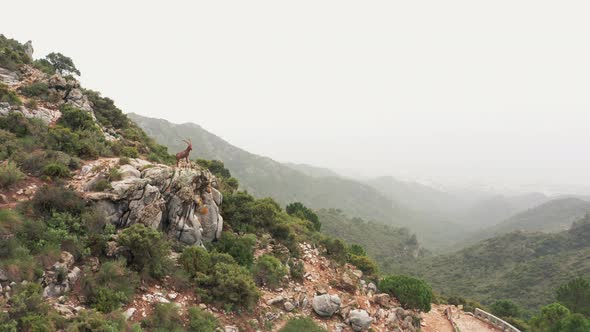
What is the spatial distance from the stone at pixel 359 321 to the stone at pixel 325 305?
1.07m

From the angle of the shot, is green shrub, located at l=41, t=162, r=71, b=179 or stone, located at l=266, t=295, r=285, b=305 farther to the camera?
stone, located at l=266, t=295, r=285, b=305

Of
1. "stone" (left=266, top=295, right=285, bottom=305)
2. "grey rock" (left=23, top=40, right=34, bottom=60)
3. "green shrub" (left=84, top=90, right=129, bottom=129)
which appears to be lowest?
"stone" (left=266, top=295, right=285, bottom=305)

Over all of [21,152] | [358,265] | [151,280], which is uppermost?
[21,152]

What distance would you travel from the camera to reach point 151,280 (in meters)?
14.0

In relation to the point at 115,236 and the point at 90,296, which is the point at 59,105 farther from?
the point at 90,296

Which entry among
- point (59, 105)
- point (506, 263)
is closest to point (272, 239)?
point (59, 105)

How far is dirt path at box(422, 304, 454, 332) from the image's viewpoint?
2378cm

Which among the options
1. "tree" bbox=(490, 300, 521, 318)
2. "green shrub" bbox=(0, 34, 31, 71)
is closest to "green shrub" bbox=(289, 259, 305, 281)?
"tree" bbox=(490, 300, 521, 318)

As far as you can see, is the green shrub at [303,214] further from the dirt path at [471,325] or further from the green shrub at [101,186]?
the green shrub at [101,186]

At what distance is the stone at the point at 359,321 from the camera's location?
18125mm

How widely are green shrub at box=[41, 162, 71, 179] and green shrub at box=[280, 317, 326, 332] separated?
14.6 m

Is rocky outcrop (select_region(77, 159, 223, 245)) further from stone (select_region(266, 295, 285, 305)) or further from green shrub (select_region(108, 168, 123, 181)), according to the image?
stone (select_region(266, 295, 285, 305))

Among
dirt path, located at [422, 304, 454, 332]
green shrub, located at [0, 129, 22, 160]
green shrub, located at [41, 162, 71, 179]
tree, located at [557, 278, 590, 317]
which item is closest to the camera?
green shrub, located at [41, 162, 71, 179]

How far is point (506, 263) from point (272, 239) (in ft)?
283
